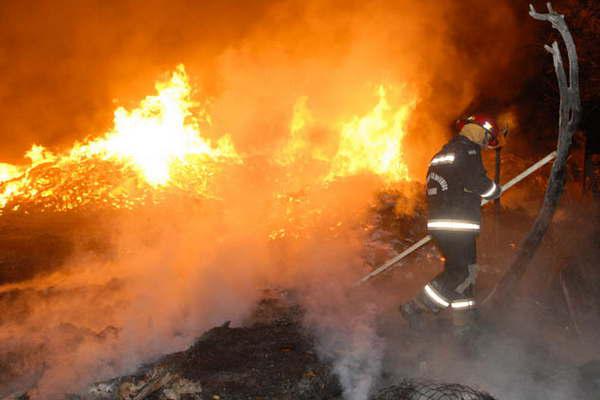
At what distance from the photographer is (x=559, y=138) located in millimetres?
4453

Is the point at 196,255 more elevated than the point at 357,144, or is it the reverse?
the point at 357,144

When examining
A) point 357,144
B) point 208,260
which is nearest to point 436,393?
point 208,260

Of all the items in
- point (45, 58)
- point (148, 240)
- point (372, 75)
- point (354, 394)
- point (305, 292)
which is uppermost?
point (45, 58)

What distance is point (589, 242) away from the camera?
6.30 m

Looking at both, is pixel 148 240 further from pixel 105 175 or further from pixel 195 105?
pixel 195 105

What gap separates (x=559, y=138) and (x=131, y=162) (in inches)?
265

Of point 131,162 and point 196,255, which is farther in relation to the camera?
point 131,162

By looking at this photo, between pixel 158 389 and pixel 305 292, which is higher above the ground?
pixel 305 292

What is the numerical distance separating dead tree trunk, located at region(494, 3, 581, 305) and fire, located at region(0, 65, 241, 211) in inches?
200

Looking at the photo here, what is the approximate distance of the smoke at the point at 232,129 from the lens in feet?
15.3

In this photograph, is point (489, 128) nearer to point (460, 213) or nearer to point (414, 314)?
point (460, 213)

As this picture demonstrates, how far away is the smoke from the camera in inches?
183

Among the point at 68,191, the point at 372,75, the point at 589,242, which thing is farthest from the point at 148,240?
the point at 589,242

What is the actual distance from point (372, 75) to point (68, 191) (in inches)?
235
